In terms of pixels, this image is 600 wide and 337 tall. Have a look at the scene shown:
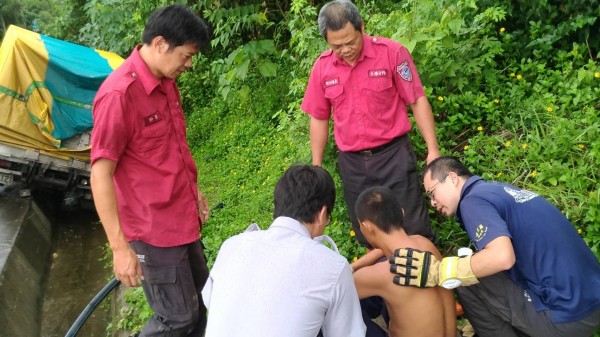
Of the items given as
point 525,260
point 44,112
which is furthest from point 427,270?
point 44,112

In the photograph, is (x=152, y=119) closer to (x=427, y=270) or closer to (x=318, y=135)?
(x=318, y=135)

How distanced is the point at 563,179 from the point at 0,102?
6.47m

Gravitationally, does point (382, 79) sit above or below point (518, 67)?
above

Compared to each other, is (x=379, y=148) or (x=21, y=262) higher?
(x=379, y=148)

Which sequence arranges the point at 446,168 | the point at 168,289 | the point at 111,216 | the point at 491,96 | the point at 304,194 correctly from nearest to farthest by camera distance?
the point at 304,194 → the point at 111,216 → the point at 446,168 → the point at 168,289 → the point at 491,96

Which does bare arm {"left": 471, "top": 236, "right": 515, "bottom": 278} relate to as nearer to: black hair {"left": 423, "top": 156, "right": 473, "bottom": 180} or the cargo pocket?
black hair {"left": 423, "top": 156, "right": 473, "bottom": 180}

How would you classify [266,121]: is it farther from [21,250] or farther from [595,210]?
[595,210]

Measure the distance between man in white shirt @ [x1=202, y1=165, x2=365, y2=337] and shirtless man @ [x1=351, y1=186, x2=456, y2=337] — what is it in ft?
1.85

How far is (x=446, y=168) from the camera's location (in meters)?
2.54

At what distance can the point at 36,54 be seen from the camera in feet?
22.4

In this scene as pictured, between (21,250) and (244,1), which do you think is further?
(244,1)

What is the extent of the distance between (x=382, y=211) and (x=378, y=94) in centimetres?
91

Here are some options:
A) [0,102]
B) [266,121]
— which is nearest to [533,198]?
[266,121]

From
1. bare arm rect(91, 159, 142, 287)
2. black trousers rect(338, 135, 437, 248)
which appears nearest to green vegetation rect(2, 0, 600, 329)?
black trousers rect(338, 135, 437, 248)
